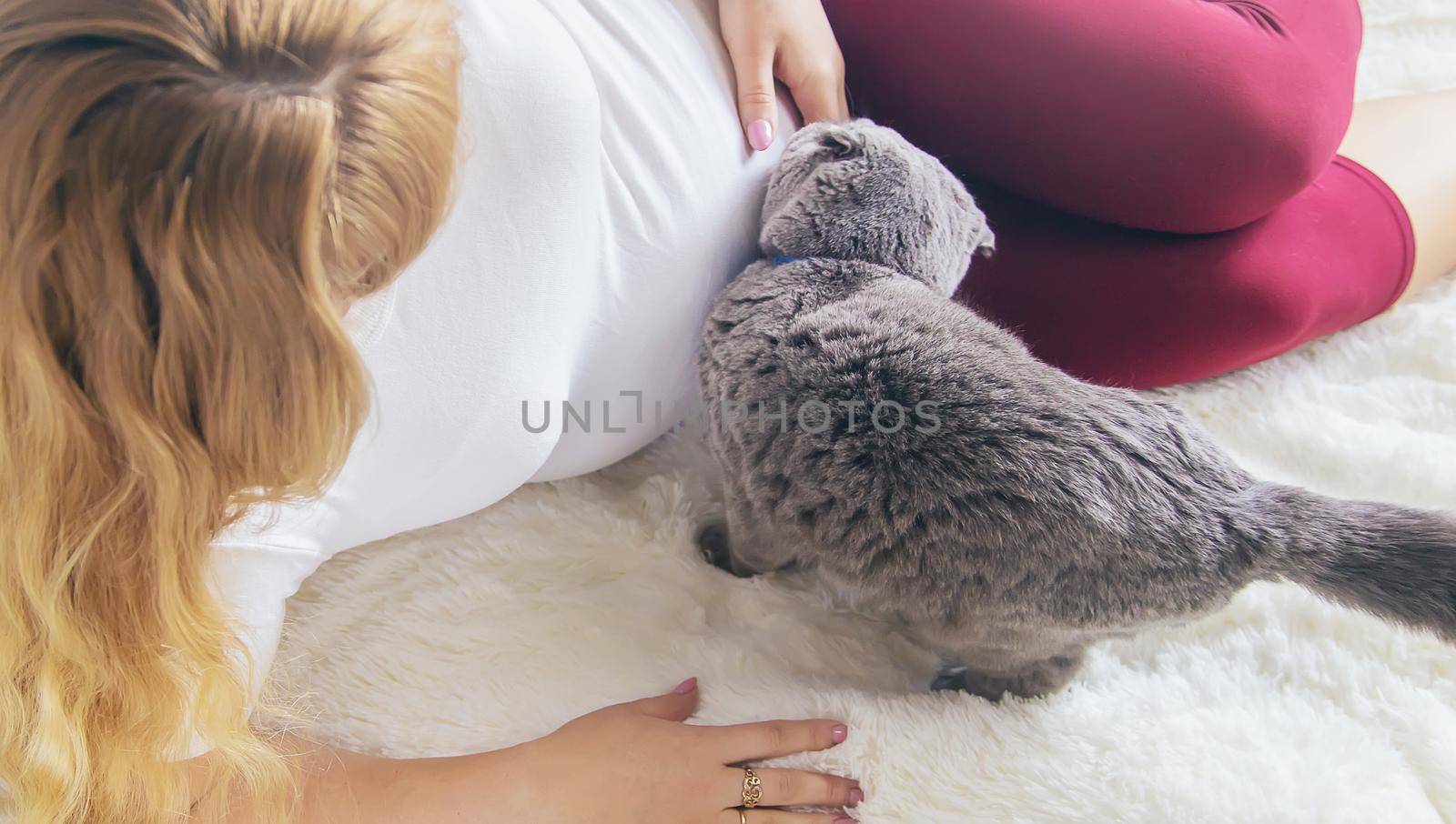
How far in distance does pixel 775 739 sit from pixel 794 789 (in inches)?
1.7

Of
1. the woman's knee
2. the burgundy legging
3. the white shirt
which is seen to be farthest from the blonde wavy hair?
the woman's knee

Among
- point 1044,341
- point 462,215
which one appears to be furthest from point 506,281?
point 1044,341

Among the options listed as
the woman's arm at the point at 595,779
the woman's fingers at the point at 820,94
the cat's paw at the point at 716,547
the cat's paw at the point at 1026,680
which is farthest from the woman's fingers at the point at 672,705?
the woman's fingers at the point at 820,94

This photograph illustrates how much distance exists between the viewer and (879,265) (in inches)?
29.3

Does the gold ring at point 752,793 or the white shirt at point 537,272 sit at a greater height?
the white shirt at point 537,272

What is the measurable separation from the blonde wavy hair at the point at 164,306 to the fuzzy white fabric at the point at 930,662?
0.25 metres

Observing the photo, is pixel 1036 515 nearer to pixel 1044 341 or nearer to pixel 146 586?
pixel 1044 341

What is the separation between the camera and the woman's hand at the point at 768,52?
749mm

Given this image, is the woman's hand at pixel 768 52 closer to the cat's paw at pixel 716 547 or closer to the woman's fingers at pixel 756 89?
the woman's fingers at pixel 756 89

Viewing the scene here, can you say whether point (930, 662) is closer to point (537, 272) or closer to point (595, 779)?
point (595, 779)

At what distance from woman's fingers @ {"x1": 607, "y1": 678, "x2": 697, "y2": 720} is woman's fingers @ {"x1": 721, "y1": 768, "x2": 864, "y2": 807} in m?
0.08

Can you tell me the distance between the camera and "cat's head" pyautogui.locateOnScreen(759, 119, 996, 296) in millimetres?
738

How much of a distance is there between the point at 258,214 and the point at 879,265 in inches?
19.4

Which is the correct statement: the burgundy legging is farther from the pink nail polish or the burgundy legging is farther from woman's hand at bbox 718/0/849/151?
the pink nail polish
